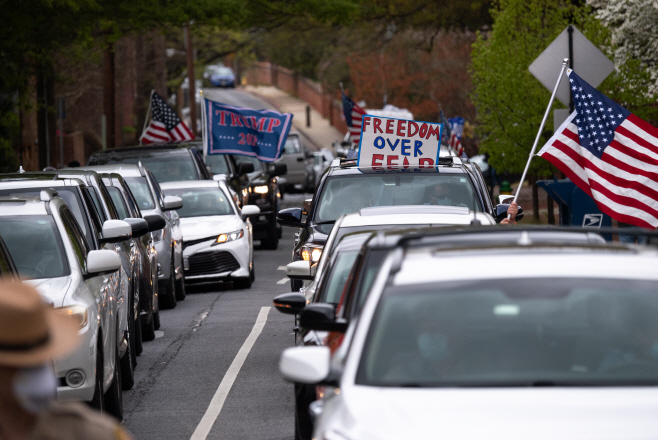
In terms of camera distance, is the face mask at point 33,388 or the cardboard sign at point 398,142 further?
the cardboard sign at point 398,142

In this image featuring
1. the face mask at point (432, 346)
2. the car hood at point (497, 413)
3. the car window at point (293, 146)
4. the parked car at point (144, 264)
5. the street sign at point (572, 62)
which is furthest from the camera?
the car window at point (293, 146)

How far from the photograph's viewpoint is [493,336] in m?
4.86

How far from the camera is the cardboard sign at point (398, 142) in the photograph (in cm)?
1467

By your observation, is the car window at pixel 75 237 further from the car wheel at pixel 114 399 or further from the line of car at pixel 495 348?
the line of car at pixel 495 348

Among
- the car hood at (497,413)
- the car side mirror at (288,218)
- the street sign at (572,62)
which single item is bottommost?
the car side mirror at (288,218)

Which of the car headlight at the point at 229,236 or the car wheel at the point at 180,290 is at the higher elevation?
the car headlight at the point at 229,236

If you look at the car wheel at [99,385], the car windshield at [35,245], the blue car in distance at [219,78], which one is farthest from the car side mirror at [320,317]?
the blue car in distance at [219,78]

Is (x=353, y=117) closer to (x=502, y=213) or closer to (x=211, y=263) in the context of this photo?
(x=211, y=263)

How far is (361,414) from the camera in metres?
4.40

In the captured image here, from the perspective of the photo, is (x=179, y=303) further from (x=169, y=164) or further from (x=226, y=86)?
(x=226, y=86)

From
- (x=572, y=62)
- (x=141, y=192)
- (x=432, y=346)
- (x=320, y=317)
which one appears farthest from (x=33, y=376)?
(x=141, y=192)

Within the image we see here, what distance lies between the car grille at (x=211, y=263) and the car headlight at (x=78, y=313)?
32.3ft

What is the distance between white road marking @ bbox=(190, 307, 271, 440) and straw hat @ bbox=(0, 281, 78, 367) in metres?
4.94

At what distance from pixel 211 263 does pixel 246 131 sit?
738cm
